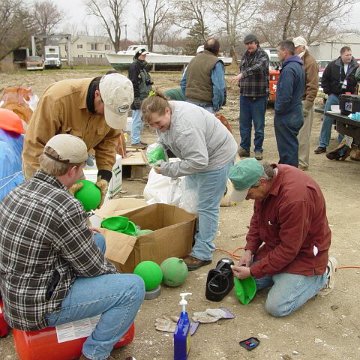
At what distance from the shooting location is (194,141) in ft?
10.8

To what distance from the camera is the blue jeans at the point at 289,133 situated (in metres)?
6.12

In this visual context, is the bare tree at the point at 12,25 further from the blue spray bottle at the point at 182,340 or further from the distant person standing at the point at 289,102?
the blue spray bottle at the point at 182,340

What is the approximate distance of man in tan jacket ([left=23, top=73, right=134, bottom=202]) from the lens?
9.32ft

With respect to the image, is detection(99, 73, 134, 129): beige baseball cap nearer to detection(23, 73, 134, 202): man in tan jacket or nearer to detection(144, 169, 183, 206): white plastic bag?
detection(23, 73, 134, 202): man in tan jacket

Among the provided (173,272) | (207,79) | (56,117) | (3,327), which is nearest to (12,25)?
(207,79)

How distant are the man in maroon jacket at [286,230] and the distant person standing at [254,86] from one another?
400cm

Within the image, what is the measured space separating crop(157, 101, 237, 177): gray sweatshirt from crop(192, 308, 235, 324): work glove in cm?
100

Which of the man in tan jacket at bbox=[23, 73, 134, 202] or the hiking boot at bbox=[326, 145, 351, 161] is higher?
the man in tan jacket at bbox=[23, 73, 134, 202]

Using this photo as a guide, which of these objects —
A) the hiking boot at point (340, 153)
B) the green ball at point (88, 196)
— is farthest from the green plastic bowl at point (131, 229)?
the hiking boot at point (340, 153)

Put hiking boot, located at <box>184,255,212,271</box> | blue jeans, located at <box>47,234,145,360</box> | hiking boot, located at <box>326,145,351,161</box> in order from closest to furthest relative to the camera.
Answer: blue jeans, located at <box>47,234,145,360</box>
hiking boot, located at <box>184,255,212,271</box>
hiking boot, located at <box>326,145,351,161</box>

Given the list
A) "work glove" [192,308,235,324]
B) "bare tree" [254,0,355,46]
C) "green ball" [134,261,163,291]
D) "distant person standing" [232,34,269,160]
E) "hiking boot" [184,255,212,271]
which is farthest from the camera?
"bare tree" [254,0,355,46]

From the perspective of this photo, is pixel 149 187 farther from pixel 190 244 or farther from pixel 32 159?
pixel 32 159

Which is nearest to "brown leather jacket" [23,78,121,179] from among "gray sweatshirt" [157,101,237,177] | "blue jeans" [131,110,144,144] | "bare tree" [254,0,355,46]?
"gray sweatshirt" [157,101,237,177]

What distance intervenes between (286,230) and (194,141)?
2.95 ft
